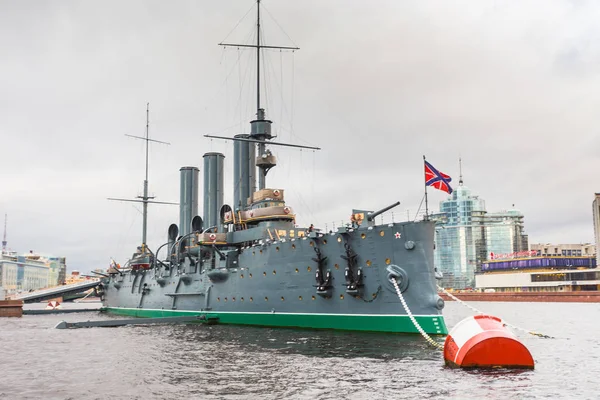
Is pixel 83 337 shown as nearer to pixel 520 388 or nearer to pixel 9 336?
pixel 9 336

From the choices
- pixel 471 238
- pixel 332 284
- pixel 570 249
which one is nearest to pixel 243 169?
pixel 332 284

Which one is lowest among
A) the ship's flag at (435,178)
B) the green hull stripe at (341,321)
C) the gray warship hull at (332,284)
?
the green hull stripe at (341,321)

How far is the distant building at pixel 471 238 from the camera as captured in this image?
159 metres

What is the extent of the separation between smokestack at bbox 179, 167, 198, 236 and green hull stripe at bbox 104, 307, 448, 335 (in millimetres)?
18662

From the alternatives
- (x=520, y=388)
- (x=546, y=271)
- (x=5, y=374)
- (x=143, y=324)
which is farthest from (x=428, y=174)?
(x=546, y=271)

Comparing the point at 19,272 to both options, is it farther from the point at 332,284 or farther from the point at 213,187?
the point at 332,284

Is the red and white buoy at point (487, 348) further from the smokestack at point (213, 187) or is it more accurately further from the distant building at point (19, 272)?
the distant building at point (19, 272)

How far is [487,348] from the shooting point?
15.2 m

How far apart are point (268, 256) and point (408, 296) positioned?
28.5ft

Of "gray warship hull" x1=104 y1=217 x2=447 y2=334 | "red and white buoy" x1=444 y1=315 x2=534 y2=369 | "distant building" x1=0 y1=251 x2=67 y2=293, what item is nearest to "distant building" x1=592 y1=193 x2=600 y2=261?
"gray warship hull" x1=104 y1=217 x2=447 y2=334

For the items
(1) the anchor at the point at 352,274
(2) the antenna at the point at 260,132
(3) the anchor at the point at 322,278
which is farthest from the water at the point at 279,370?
(2) the antenna at the point at 260,132

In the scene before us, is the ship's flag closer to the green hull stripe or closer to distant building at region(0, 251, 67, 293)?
the green hull stripe

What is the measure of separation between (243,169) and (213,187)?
5493 millimetres

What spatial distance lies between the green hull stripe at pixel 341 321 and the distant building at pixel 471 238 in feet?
429
